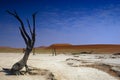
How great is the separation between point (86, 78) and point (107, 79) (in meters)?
1.37

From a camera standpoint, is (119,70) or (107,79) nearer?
(107,79)

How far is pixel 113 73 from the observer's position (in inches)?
765

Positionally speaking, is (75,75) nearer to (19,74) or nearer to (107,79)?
(107,79)

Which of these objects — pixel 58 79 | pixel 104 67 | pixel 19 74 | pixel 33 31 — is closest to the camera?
pixel 58 79

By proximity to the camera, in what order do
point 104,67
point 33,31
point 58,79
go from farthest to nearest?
point 104,67
point 33,31
point 58,79

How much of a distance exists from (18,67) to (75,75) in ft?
12.8

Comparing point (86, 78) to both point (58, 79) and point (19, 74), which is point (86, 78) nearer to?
point (58, 79)

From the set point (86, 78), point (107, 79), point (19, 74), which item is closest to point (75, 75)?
point (86, 78)

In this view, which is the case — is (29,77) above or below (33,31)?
below

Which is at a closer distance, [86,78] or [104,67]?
[86,78]

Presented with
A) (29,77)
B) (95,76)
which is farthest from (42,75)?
(95,76)

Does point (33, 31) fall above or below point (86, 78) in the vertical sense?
above

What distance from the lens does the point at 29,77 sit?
16.7 metres

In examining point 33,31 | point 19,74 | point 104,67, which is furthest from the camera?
point 104,67
